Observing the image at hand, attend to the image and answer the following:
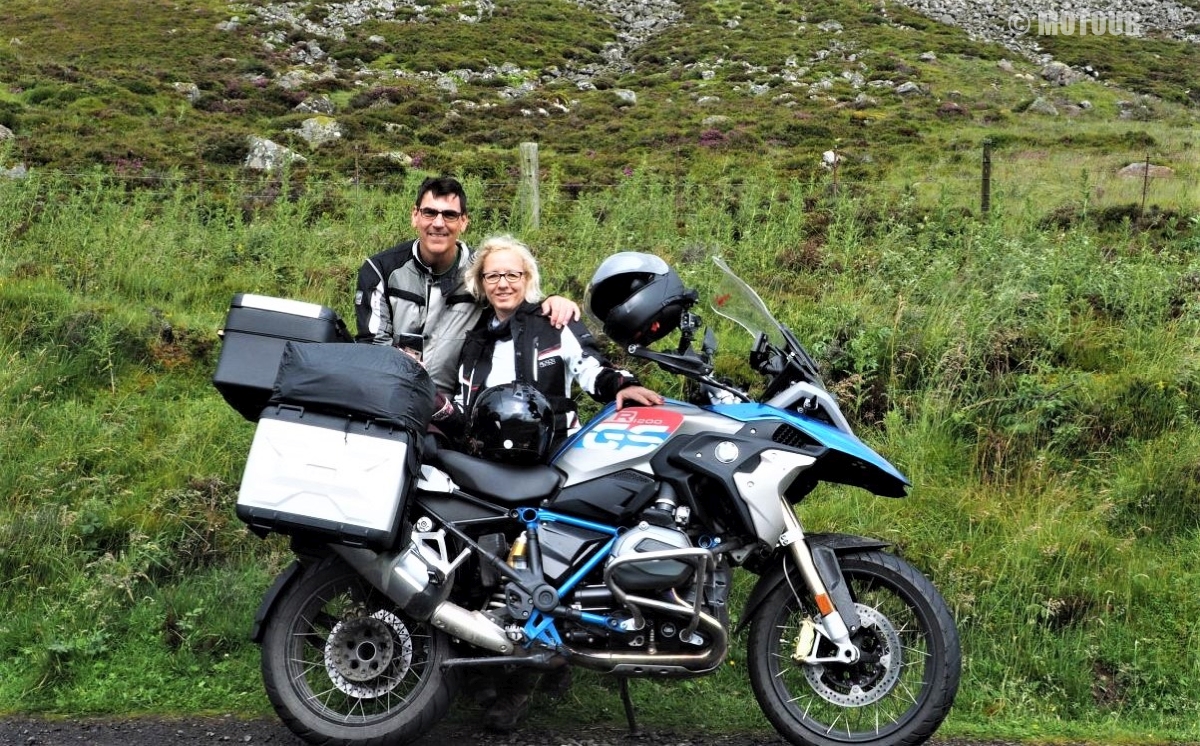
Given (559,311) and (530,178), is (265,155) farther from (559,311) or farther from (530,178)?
(559,311)

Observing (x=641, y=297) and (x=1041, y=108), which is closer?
(x=641, y=297)

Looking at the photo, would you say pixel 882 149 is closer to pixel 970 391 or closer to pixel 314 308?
pixel 970 391

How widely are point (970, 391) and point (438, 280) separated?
3.65 meters

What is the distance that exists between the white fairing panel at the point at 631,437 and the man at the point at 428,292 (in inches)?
41.7

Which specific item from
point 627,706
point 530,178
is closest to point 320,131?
point 530,178

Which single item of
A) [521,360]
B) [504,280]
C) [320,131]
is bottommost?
[320,131]

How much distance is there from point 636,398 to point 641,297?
0.46m

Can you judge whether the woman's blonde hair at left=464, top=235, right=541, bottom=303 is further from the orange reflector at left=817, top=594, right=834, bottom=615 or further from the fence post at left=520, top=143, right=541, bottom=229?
the fence post at left=520, top=143, right=541, bottom=229

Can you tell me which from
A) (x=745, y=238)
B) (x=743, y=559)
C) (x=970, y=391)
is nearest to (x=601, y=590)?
(x=743, y=559)

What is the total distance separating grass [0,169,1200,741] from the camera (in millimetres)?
4871

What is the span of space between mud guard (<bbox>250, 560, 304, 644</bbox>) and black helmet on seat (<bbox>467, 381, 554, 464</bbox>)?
36.8 inches

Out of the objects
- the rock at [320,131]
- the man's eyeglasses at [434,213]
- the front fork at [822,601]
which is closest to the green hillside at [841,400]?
the front fork at [822,601]

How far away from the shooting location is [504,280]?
14.9ft

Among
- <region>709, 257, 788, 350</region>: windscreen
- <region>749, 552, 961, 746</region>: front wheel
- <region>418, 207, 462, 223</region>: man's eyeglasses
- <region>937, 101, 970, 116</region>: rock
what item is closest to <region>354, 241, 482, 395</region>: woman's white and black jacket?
<region>418, 207, 462, 223</region>: man's eyeglasses
